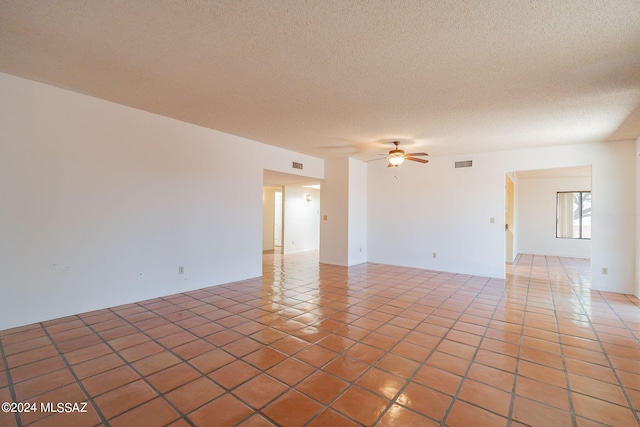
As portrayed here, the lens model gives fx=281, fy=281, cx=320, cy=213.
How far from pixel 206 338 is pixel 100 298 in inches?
70.6

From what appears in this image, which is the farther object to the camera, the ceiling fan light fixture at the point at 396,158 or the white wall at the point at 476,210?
the ceiling fan light fixture at the point at 396,158

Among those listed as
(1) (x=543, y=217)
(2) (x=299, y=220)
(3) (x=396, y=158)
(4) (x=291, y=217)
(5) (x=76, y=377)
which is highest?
(3) (x=396, y=158)

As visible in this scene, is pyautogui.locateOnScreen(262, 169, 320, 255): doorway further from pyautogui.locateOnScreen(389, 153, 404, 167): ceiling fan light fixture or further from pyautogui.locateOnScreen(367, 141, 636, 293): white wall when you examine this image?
pyautogui.locateOnScreen(389, 153, 404, 167): ceiling fan light fixture

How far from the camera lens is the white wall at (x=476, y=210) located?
4.74 metres

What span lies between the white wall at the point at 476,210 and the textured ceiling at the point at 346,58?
1.05 meters

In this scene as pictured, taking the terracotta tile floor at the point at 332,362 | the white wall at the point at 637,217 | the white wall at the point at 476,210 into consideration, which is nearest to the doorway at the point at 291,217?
the white wall at the point at 476,210

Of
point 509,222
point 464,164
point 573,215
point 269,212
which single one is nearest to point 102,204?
point 269,212

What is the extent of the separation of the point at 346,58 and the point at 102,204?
340 centimetres

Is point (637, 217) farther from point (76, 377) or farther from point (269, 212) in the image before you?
point (269, 212)

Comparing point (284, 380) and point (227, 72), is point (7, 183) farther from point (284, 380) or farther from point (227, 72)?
point (284, 380)

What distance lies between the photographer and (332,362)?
93.4 inches

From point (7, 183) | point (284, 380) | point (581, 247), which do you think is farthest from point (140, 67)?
point (581, 247)

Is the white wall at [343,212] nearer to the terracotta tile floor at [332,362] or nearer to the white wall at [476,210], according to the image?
the white wall at [476,210]

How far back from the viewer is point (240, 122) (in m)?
4.23
